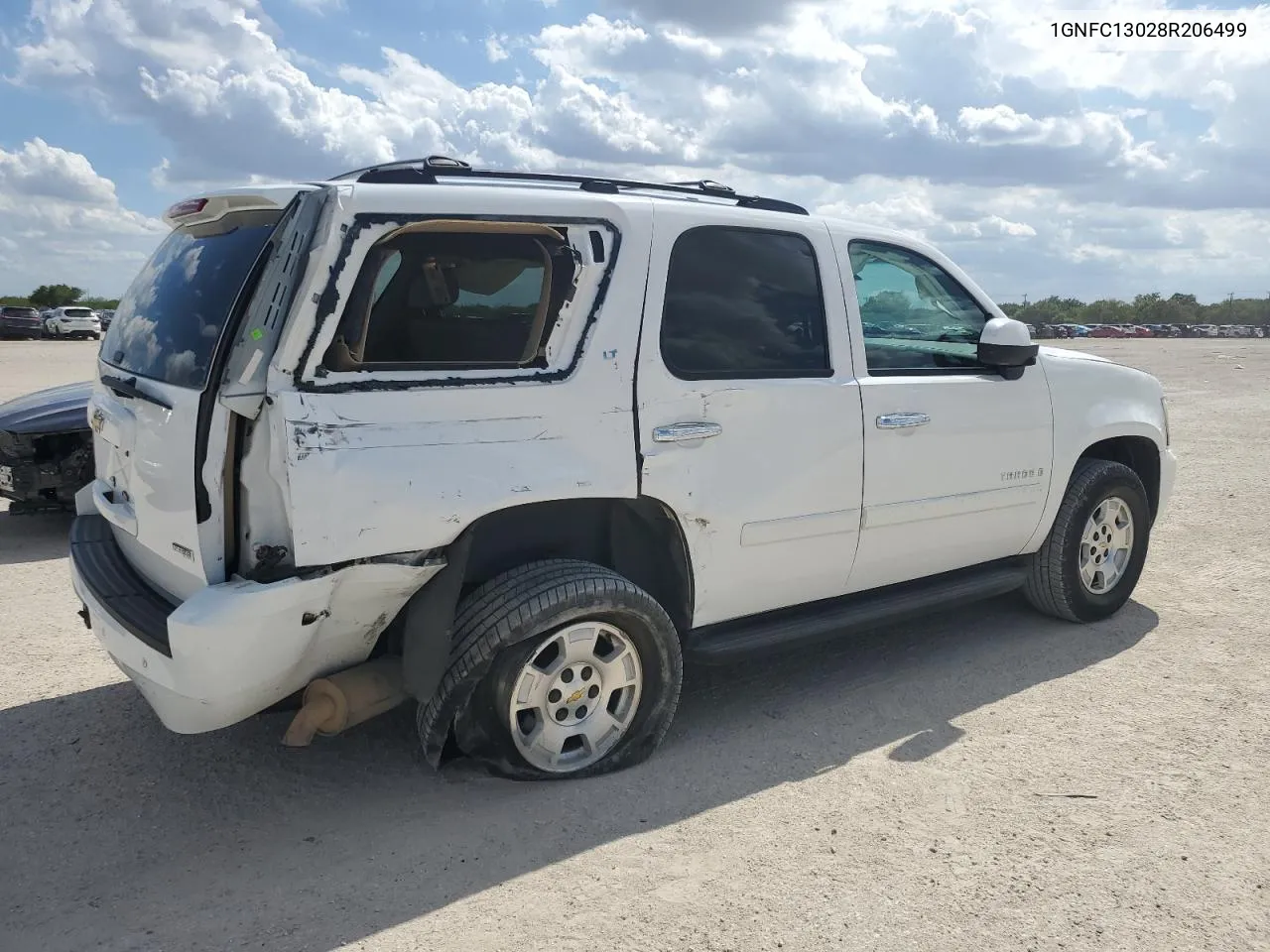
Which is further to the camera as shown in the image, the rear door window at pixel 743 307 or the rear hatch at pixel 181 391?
the rear door window at pixel 743 307

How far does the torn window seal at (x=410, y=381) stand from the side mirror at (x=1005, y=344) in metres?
1.87

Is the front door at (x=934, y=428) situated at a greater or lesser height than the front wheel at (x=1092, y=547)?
greater

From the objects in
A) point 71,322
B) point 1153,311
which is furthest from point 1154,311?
point 71,322

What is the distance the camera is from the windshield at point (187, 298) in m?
3.23

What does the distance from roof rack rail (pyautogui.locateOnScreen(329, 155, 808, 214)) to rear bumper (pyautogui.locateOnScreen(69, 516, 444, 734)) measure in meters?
1.26

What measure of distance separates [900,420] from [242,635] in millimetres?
2625

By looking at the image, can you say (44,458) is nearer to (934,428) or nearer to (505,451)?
(505,451)

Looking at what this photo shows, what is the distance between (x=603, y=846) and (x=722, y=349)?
177cm

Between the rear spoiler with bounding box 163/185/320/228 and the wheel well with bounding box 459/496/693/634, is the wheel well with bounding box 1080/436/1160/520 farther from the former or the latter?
the rear spoiler with bounding box 163/185/320/228

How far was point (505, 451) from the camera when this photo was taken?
3.21 metres

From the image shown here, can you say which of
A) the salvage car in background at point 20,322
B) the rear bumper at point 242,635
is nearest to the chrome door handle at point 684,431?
the rear bumper at point 242,635

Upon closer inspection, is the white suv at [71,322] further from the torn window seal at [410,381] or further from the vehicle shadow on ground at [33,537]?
the torn window seal at [410,381]

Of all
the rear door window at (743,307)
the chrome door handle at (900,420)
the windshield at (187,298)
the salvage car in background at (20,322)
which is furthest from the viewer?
the salvage car in background at (20,322)

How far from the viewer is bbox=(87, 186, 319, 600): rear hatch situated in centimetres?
302
